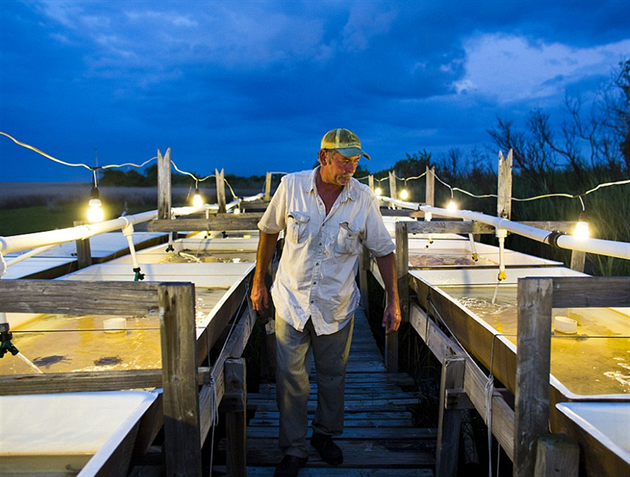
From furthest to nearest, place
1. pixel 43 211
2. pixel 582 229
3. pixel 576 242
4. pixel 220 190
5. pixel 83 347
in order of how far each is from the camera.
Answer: pixel 43 211, pixel 220 190, pixel 582 229, pixel 83 347, pixel 576 242

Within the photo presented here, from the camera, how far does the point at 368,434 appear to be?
3.81 metres

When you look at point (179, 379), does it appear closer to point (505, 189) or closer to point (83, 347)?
point (83, 347)

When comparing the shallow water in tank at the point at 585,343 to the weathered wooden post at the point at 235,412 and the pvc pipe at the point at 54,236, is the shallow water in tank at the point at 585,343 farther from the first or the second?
the pvc pipe at the point at 54,236

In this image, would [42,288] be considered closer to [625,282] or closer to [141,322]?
[141,322]

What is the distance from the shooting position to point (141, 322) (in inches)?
141

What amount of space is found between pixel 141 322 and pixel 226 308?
0.69 m

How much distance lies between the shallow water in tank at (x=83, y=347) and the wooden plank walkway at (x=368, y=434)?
3.67 ft

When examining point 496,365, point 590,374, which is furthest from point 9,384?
point 590,374

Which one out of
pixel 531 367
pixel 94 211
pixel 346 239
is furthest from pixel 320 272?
pixel 94 211

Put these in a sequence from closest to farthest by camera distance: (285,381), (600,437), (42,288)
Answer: (600,437), (42,288), (285,381)

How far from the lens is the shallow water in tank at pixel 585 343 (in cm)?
254

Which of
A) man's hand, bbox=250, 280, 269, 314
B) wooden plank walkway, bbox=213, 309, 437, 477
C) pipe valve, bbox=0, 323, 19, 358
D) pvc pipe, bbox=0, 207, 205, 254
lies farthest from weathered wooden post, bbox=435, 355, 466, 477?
pvc pipe, bbox=0, 207, 205, 254

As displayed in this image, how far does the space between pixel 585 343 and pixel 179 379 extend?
2.57 metres

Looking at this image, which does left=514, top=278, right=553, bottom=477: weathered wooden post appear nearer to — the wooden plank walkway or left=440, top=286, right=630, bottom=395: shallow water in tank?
left=440, top=286, right=630, bottom=395: shallow water in tank
